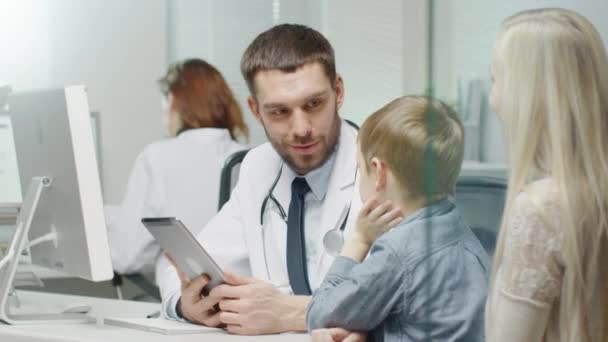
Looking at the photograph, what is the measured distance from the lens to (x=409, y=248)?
4.29 ft

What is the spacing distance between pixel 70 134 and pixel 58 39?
2673 mm

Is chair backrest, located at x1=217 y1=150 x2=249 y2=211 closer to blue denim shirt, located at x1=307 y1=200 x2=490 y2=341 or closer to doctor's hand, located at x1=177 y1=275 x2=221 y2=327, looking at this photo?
doctor's hand, located at x1=177 y1=275 x2=221 y2=327

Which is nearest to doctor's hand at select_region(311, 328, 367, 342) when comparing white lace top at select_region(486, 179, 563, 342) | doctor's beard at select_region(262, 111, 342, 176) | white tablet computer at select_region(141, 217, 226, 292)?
white tablet computer at select_region(141, 217, 226, 292)

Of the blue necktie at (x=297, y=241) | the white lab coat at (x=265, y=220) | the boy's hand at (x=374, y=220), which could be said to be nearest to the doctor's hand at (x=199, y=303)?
the white lab coat at (x=265, y=220)

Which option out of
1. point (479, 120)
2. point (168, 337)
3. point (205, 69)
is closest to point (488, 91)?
point (479, 120)

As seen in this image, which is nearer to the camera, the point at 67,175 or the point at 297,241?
the point at 67,175

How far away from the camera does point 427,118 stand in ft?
3.38

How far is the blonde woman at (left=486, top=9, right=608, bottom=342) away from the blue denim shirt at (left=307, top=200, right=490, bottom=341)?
0.22ft

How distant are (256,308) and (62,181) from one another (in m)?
0.47

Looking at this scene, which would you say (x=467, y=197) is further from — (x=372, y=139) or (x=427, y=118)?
(x=372, y=139)

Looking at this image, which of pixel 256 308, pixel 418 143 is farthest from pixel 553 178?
pixel 256 308

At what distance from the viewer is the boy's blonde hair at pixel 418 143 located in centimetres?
99

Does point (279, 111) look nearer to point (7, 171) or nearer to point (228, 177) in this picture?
point (228, 177)

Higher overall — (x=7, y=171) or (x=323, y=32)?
(x=323, y=32)
